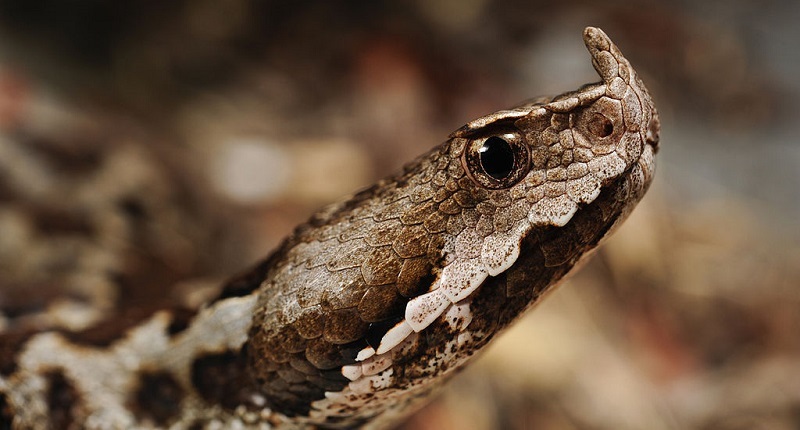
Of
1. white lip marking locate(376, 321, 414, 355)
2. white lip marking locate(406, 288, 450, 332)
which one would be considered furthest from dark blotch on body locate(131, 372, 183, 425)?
white lip marking locate(406, 288, 450, 332)

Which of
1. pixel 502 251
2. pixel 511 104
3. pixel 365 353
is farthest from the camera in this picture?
pixel 511 104

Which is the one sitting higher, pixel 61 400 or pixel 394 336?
pixel 61 400

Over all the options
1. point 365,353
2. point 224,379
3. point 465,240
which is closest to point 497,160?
point 465,240

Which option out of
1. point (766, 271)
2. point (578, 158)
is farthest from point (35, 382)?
point (766, 271)

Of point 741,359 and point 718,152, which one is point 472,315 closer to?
point 741,359

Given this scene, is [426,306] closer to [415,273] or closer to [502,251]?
[415,273]

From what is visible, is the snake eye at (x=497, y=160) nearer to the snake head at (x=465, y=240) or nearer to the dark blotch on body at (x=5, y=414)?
the snake head at (x=465, y=240)

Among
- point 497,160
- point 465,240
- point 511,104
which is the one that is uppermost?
point 511,104
